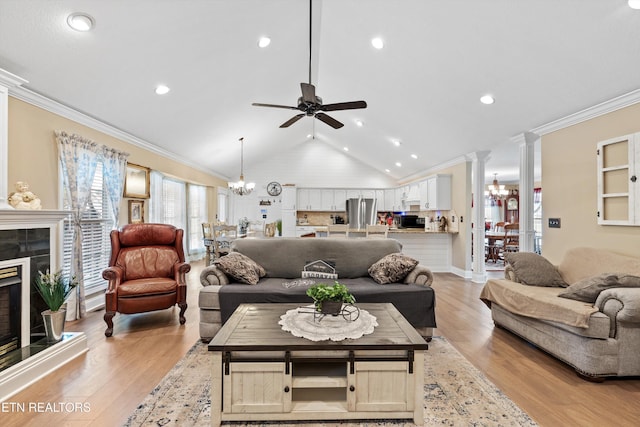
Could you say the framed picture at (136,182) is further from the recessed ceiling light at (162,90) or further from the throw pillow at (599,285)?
the throw pillow at (599,285)

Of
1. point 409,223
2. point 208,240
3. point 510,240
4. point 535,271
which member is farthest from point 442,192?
point 208,240

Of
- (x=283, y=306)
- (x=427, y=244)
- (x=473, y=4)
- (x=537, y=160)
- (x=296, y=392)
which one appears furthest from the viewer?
(x=537, y=160)

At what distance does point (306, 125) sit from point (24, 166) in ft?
20.8

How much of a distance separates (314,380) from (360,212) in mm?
7863

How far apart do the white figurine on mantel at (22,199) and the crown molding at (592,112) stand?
5739mm

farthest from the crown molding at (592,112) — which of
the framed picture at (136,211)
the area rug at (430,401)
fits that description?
the framed picture at (136,211)

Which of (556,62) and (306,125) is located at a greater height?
(306,125)

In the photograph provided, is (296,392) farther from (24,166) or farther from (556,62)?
(556,62)

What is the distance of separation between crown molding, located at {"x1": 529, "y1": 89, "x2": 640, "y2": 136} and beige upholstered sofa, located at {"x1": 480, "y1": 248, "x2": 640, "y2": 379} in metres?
1.52

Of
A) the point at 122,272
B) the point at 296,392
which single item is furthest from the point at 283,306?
the point at 122,272

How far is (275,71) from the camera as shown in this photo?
510 centimetres

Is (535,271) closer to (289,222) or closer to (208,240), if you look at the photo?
(208,240)

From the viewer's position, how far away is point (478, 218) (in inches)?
234

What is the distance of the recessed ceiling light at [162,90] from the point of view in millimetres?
4031
